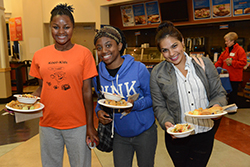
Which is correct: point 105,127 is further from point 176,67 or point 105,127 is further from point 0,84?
point 0,84

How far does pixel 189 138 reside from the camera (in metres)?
1.71

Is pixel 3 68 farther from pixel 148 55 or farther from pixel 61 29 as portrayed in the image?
pixel 61 29

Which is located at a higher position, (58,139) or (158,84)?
(158,84)

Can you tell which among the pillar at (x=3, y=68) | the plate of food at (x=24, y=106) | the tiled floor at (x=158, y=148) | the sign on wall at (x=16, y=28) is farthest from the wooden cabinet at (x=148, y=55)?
the sign on wall at (x=16, y=28)

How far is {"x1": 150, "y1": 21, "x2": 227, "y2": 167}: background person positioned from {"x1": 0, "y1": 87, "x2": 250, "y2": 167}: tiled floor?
4.68 feet

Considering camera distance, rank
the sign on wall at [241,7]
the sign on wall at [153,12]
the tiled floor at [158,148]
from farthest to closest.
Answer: the sign on wall at [153,12] < the sign on wall at [241,7] < the tiled floor at [158,148]

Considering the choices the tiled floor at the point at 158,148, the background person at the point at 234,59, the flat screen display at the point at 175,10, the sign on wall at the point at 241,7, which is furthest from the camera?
the flat screen display at the point at 175,10

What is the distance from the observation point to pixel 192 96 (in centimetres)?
165

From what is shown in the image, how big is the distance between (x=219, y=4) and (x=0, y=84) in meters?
7.72

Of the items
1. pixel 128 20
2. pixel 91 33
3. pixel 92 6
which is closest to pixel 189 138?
pixel 128 20

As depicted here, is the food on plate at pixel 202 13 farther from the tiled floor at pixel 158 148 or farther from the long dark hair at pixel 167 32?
the long dark hair at pixel 167 32

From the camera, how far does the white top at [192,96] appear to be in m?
1.65

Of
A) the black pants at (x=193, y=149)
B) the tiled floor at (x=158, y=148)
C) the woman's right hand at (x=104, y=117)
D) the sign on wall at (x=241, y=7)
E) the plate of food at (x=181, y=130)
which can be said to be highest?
the sign on wall at (x=241, y=7)

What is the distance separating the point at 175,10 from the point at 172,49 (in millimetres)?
6751
